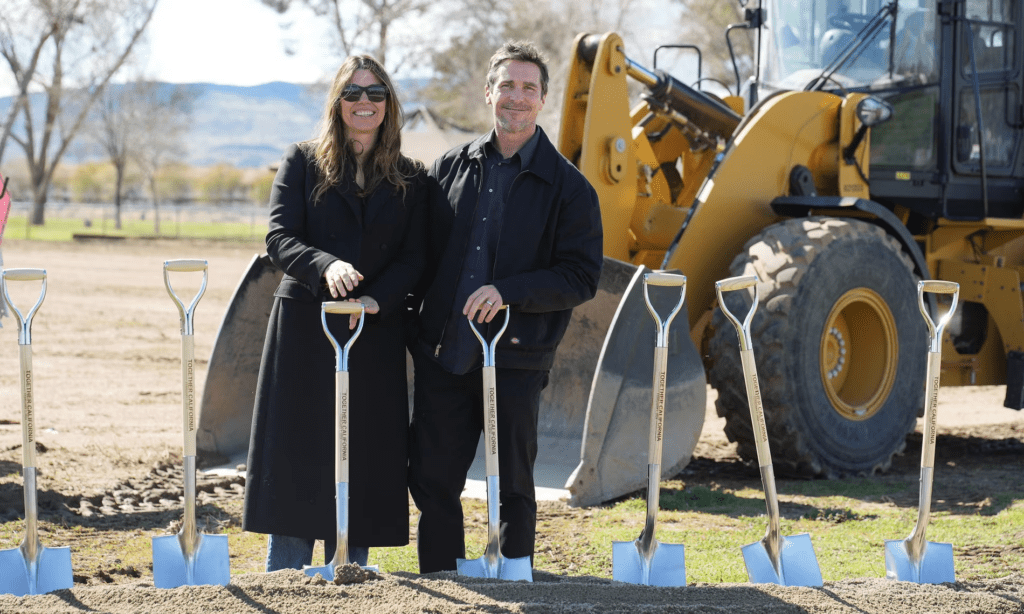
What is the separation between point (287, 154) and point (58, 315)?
34.9ft

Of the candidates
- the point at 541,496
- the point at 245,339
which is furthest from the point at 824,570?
the point at 245,339

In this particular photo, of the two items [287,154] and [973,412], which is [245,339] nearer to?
[287,154]

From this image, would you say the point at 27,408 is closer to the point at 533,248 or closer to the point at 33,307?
the point at 33,307

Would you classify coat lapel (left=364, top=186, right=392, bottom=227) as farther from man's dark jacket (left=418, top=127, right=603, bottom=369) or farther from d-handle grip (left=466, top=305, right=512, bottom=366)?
d-handle grip (left=466, top=305, right=512, bottom=366)

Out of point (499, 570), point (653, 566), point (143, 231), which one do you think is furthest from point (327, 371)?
point (143, 231)

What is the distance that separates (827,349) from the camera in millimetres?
6305

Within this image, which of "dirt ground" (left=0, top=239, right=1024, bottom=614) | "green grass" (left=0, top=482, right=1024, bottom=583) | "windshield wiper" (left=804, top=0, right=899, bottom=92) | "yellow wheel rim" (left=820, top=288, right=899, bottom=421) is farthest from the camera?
"windshield wiper" (left=804, top=0, right=899, bottom=92)

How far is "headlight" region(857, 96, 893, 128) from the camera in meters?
6.52

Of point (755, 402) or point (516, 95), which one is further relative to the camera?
point (755, 402)

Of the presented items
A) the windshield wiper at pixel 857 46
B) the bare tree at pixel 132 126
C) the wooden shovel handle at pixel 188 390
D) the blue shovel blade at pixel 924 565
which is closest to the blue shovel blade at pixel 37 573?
the wooden shovel handle at pixel 188 390

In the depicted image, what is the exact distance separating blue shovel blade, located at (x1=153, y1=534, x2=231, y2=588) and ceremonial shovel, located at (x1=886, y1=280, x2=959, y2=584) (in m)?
2.21

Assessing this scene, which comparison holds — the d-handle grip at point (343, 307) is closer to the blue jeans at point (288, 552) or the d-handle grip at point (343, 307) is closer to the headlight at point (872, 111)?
the blue jeans at point (288, 552)

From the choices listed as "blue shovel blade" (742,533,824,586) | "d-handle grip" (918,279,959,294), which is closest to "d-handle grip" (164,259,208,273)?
"blue shovel blade" (742,533,824,586)

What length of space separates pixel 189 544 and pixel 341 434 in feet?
2.08
